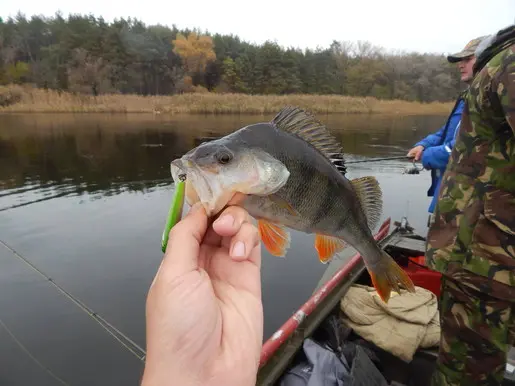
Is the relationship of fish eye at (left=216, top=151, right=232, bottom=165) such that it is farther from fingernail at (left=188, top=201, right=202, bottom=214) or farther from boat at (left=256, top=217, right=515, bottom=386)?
boat at (left=256, top=217, right=515, bottom=386)

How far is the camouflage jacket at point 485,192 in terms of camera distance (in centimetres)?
189

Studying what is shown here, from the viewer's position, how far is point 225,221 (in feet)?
4.08

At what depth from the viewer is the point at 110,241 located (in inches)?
258

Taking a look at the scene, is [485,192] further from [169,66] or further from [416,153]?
[169,66]

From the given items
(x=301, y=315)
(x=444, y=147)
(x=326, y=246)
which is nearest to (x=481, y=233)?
(x=326, y=246)

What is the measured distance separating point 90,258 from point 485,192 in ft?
18.7

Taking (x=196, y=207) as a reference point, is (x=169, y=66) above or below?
above

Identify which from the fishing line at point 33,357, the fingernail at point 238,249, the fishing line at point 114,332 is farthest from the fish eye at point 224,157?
the fishing line at point 33,357

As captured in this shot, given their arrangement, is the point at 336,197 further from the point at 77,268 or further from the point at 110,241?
the point at 110,241

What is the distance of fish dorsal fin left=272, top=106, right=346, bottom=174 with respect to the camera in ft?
5.40

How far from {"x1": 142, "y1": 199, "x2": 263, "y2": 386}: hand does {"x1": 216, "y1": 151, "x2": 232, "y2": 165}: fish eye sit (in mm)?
168

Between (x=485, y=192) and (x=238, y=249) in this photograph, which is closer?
(x=238, y=249)

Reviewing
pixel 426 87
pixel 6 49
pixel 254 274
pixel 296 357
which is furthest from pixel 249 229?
pixel 426 87

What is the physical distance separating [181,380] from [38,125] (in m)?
25.5
